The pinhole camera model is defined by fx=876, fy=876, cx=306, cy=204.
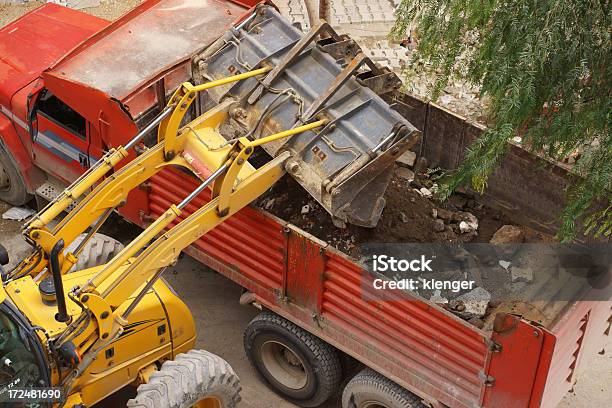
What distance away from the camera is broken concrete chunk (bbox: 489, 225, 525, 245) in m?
7.55

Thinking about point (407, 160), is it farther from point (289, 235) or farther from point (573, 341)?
point (573, 341)

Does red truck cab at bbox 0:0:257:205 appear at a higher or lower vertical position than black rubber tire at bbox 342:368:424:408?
higher

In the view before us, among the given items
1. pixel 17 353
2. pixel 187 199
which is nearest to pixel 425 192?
pixel 187 199

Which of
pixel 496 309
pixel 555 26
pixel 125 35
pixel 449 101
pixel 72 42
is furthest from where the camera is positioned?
pixel 449 101

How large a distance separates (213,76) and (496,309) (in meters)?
3.14

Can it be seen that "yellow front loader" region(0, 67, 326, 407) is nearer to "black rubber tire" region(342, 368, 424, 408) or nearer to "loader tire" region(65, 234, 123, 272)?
"loader tire" region(65, 234, 123, 272)

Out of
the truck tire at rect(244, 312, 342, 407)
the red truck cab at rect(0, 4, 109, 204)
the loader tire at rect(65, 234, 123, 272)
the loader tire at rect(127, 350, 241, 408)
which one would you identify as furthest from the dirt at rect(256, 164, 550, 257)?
the red truck cab at rect(0, 4, 109, 204)

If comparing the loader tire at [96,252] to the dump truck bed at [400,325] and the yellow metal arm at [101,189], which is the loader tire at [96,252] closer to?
the dump truck bed at [400,325]

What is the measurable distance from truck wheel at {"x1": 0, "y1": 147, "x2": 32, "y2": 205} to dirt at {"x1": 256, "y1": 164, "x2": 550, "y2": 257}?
314cm

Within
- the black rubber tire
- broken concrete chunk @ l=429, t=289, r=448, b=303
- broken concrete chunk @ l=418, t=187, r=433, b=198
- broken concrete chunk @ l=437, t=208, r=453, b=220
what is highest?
broken concrete chunk @ l=418, t=187, r=433, b=198

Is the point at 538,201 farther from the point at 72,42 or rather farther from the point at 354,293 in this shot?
the point at 72,42

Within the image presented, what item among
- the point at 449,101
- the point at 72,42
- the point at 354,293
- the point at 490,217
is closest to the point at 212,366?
the point at 354,293

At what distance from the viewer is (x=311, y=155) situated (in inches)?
274

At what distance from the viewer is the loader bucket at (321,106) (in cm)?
682
